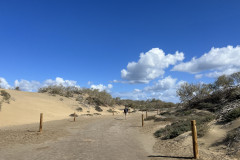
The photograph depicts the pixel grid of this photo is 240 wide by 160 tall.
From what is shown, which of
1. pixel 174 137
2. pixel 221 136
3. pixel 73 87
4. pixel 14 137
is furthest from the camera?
pixel 73 87

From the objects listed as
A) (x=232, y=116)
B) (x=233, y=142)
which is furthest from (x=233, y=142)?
(x=232, y=116)

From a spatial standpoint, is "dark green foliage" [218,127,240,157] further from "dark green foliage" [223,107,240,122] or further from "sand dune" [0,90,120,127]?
"sand dune" [0,90,120,127]

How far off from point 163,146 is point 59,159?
540 centimetres

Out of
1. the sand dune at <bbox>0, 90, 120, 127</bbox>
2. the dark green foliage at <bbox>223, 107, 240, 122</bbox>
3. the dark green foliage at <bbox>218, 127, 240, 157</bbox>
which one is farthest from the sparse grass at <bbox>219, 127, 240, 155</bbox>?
the sand dune at <bbox>0, 90, 120, 127</bbox>

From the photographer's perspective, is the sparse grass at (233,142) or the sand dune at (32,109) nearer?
the sparse grass at (233,142)

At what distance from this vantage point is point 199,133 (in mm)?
10430

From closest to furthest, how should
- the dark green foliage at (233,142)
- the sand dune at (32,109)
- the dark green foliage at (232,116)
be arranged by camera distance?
the dark green foliage at (233,142) < the dark green foliage at (232,116) < the sand dune at (32,109)

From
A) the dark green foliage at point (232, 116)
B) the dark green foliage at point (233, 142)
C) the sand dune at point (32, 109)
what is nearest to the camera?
the dark green foliage at point (233, 142)

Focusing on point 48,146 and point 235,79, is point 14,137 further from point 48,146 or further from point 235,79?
point 235,79

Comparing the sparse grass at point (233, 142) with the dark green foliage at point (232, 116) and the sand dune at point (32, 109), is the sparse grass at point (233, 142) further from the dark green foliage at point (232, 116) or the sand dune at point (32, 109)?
the sand dune at point (32, 109)

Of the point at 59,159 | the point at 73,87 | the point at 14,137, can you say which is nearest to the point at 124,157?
the point at 59,159

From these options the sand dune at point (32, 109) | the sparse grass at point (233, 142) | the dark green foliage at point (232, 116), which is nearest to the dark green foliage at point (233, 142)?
the sparse grass at point (233, 142)

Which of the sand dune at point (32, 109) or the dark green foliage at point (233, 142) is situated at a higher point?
the sand dune at point (32, 109)

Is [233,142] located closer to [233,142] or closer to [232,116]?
[233,142]
